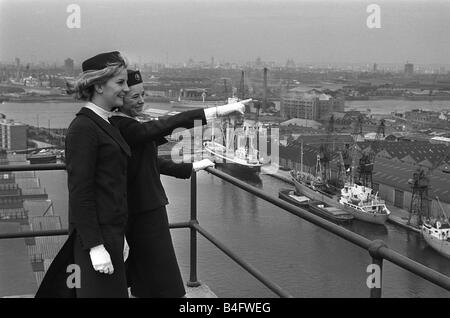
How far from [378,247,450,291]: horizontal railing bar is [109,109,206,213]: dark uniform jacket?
546 millimetres

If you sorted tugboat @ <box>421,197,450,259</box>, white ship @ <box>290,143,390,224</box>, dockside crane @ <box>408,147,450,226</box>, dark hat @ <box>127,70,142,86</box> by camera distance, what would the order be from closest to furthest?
dark hat @ <box>127,70,142,86</box> < tugboat @ <box>421,197,450,259</box> < white ship @ <box>290,143,390,224</box> < dockside crane @ <box>408,147,450,226</box>

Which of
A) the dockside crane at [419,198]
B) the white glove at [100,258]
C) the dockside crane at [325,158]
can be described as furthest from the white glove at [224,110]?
the dockside crane at [325,158]

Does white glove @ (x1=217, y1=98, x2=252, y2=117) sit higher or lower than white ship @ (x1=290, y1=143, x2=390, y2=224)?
higher

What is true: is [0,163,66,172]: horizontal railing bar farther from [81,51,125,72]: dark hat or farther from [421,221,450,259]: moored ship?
[421,221,450,259]: moored ship

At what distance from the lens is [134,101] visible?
1380 mm

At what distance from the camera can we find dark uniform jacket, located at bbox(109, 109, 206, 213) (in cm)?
135

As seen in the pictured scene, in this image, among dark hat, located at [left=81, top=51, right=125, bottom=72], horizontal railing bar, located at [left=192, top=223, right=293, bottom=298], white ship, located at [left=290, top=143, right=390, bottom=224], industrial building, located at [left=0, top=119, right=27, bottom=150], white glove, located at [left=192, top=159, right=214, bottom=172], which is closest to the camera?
dark hat, located at [left=81, top=51, right=125, bottom=72]

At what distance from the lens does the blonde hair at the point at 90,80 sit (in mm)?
1225

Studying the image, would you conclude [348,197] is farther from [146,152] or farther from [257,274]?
[146,152]

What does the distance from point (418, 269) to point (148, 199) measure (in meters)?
0.67

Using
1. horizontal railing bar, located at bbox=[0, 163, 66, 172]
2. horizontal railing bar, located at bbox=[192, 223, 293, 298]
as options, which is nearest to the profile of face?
horizontal railing bar, located at bbox=[192, 223, 293, 298]
